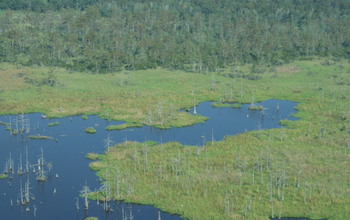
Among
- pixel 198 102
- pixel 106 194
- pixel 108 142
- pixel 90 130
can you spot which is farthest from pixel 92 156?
pixel 198 102

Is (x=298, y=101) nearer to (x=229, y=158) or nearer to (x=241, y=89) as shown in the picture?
(x=241, y=89)

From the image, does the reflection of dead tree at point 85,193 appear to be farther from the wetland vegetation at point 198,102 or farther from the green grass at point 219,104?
the green grass at point 219,104

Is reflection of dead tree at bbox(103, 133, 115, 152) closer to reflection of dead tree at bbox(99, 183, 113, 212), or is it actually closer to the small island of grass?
reflection of dead tree at bbox(99, 183, 113, 212)

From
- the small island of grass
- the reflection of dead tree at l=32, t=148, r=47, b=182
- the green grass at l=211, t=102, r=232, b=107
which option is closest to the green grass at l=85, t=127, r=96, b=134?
the reflection of dead tree at l=32, t=148, r=47, b=182

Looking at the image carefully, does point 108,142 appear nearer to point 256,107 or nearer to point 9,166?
point 9,166

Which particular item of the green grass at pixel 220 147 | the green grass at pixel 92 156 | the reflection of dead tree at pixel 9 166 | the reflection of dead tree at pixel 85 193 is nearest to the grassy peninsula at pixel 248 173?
the green grass at pixel 220 147

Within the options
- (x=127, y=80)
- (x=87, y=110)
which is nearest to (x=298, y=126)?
(x=87, y=110)
